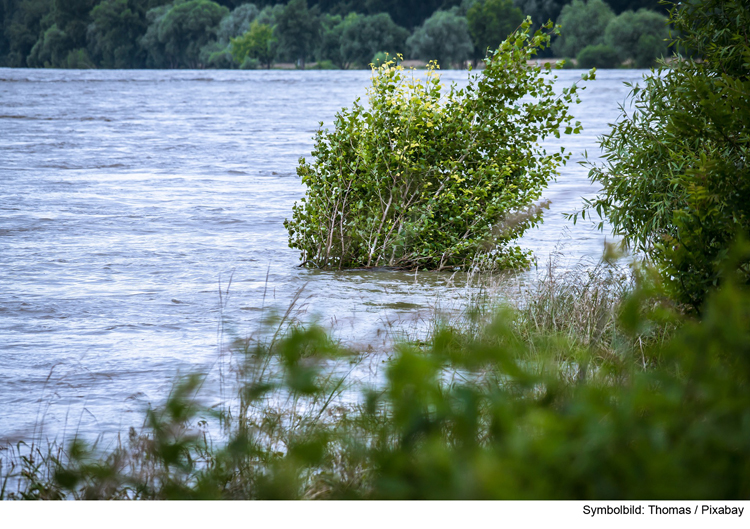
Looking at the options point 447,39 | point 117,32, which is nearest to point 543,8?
point 447,39

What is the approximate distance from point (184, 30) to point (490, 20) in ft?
180

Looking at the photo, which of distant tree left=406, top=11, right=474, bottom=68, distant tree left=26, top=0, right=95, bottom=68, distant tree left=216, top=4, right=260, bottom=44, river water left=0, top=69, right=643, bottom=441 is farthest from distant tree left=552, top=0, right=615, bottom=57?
distant tree left=26, top=0, right=95, bottom=68

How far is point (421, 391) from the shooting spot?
181 centimetres

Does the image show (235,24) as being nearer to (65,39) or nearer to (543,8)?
(65,39)

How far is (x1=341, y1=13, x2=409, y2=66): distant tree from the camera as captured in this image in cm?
Result: 12144

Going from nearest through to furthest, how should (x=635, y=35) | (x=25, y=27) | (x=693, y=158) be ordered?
(x=693, y=158) < (x=635, y=35) < (x=25, y=27)

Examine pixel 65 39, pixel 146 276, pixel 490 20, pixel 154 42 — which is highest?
pixel 490 20

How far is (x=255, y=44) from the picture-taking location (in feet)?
419

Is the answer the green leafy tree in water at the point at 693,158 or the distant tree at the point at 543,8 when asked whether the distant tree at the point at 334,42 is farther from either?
the green leafy tree in water at the point at 693,158

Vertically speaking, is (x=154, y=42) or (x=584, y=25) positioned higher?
(x=584, y=25)

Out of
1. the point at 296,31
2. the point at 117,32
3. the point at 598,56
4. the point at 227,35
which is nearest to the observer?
the point at 598,56

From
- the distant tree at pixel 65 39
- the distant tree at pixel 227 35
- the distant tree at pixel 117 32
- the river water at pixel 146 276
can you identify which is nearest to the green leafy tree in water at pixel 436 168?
the river water at pixel 146 276

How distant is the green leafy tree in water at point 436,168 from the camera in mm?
8570

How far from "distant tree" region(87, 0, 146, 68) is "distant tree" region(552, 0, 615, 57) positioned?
78.2 meters
